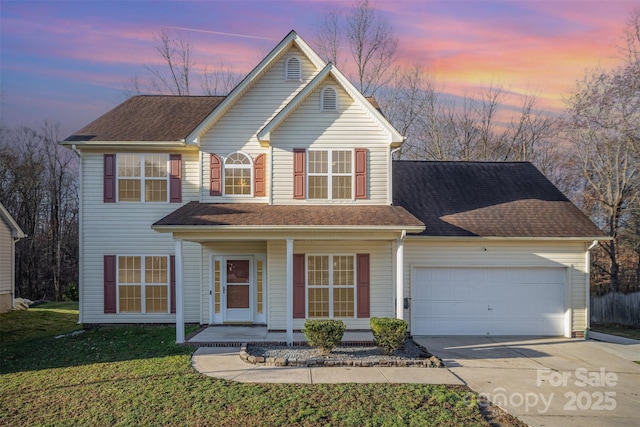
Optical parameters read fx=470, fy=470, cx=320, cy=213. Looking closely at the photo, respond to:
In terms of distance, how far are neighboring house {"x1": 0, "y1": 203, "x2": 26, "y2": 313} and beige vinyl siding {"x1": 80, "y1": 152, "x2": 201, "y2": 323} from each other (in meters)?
7.42

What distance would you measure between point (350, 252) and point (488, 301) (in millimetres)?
4502

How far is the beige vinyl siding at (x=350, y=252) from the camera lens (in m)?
13.7

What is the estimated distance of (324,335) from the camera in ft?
35.4

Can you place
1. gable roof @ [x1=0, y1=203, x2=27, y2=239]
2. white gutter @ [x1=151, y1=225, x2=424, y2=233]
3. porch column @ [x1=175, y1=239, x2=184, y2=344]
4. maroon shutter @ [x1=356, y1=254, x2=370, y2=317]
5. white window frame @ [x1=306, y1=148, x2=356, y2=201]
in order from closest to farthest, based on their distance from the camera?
white gutter @ [x1=151, y1=225, x2=424, y2=233] < porch column @ [x1=175, y1=239, x2=184, y2=344] < white window frame @ [x1=306, y1=148, x2=356, y2=201] < maroon shutter @ [x1=356, y1=254, x2=370, y2=317] < gable roof @ [x1=0, y1=203, x2=27, y2=239]

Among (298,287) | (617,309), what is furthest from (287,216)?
(617,309)

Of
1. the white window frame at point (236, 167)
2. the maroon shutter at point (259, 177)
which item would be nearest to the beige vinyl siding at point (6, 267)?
the white window frame at point (236, 167)

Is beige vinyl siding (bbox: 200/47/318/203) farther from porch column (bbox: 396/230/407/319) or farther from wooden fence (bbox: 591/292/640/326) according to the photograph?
wooden fence (bbox: 591/292/640/326)

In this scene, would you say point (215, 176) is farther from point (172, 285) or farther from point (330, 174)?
point (172, 285)

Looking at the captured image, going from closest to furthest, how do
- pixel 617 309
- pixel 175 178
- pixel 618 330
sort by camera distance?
pixel 175 178
pixel 618 330
pixel 617 309

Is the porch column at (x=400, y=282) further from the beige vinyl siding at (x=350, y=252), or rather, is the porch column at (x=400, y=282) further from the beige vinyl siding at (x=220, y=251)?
the beige vinyl siding at (x=220, y=251)

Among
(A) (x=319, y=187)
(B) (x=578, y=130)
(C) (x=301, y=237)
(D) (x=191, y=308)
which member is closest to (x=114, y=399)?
(C) (x=301, y=237)

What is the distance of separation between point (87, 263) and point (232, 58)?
62.2ft

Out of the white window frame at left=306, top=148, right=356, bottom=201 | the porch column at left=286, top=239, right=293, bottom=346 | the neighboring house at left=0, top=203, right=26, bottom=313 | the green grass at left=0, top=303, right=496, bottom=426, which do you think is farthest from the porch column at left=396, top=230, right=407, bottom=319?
the neighboring house at left=0, top=203, right=26, bottom=313

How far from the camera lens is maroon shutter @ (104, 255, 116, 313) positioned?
579 inches
